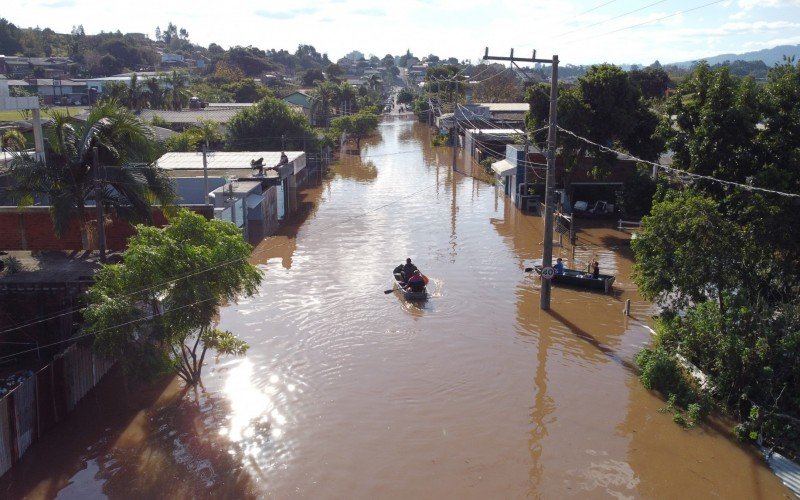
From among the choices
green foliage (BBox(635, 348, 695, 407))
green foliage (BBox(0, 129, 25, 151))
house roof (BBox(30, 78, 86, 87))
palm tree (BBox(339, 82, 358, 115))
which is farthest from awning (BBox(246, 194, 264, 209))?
house roof (BBox(30, 78, 86, 87))

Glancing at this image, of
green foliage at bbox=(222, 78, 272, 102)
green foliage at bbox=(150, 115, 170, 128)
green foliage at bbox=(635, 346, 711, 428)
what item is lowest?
green foliage at bbox=(635, 346, 711, 428)

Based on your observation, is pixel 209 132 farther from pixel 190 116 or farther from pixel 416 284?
pixel 416 284

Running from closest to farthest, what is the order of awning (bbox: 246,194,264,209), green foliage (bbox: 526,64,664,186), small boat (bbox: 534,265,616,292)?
small boat (bbox: 534,265,616,292), awning (bbox: 246,194,264,209), green foliage (bbox: 526,64,664,186)

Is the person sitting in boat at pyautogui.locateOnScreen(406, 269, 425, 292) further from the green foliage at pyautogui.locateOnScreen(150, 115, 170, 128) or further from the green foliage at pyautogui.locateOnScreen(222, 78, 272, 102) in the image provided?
the green foliage at pyautogui.locateOnScreen(222, 78, 272, 102)

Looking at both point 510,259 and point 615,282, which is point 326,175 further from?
point 615,282

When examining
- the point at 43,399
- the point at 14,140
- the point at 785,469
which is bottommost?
the point at 785,469

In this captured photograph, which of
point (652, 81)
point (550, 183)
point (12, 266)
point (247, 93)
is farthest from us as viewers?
point (247, 93)

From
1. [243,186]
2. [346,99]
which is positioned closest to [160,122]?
[243,186]
